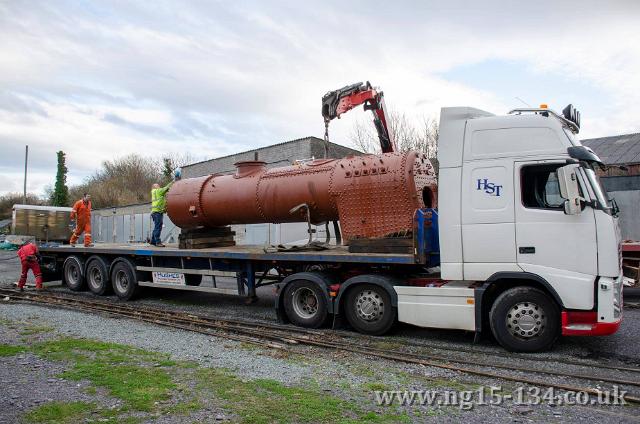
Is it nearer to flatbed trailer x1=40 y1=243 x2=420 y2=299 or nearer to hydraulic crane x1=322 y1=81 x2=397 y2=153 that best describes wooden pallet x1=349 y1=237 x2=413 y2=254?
flatbed trailer x1=40 y1=243 x2=420 y2=299

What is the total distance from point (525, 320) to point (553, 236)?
1.16 metres

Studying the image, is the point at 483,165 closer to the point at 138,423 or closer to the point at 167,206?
the point at 138,423

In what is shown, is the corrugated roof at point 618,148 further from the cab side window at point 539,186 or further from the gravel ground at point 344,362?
the cab side window at point 539,186

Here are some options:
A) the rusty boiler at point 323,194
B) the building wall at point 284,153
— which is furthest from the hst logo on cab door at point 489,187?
the building wall at point 284,153

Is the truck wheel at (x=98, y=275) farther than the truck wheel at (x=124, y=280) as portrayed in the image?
Yes

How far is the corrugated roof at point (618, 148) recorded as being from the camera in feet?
67.5

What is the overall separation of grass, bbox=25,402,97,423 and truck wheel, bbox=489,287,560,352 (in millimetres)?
4954

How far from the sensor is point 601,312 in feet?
20.9

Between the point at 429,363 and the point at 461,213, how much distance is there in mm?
2112

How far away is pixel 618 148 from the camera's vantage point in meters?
21.8

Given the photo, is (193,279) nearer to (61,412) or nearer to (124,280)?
(124,280)

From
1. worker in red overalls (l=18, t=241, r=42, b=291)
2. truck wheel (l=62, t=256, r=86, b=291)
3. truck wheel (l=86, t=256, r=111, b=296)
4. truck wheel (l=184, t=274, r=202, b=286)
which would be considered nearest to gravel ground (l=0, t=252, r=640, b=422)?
truck wheel (l=184, t=274, r=202, b=286)
